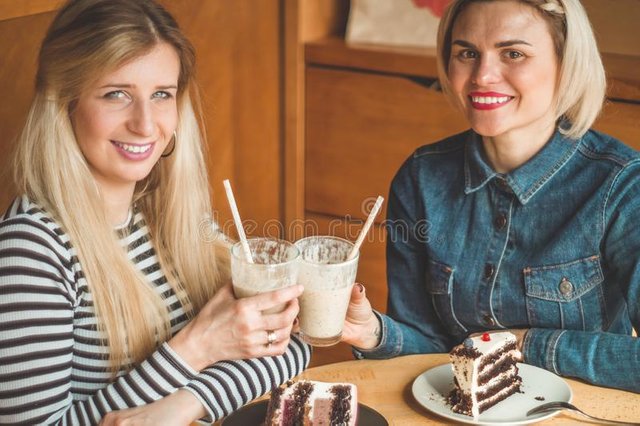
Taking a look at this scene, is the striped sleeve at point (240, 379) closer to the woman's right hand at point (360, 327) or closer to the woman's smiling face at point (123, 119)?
the woman's right hand at point (360, 327)

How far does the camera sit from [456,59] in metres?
2.22

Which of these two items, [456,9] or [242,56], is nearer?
[456,9]

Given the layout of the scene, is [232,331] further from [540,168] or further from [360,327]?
[540,168]

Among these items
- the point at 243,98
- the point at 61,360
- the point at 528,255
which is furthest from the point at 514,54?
the point at 243,98

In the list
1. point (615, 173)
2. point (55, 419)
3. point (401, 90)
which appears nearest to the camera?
point (55, 419)

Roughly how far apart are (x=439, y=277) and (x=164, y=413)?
0.82m

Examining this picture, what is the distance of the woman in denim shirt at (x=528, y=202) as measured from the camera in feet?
6.84

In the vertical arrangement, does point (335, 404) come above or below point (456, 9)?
below

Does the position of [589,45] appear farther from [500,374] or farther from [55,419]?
[55,419]

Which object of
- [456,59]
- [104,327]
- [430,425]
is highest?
[456,59]

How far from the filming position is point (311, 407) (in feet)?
5.73

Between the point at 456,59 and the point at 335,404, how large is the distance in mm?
904

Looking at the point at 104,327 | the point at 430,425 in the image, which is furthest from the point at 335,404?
the point at 104,327

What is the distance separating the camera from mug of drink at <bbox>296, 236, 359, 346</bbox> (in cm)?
175
